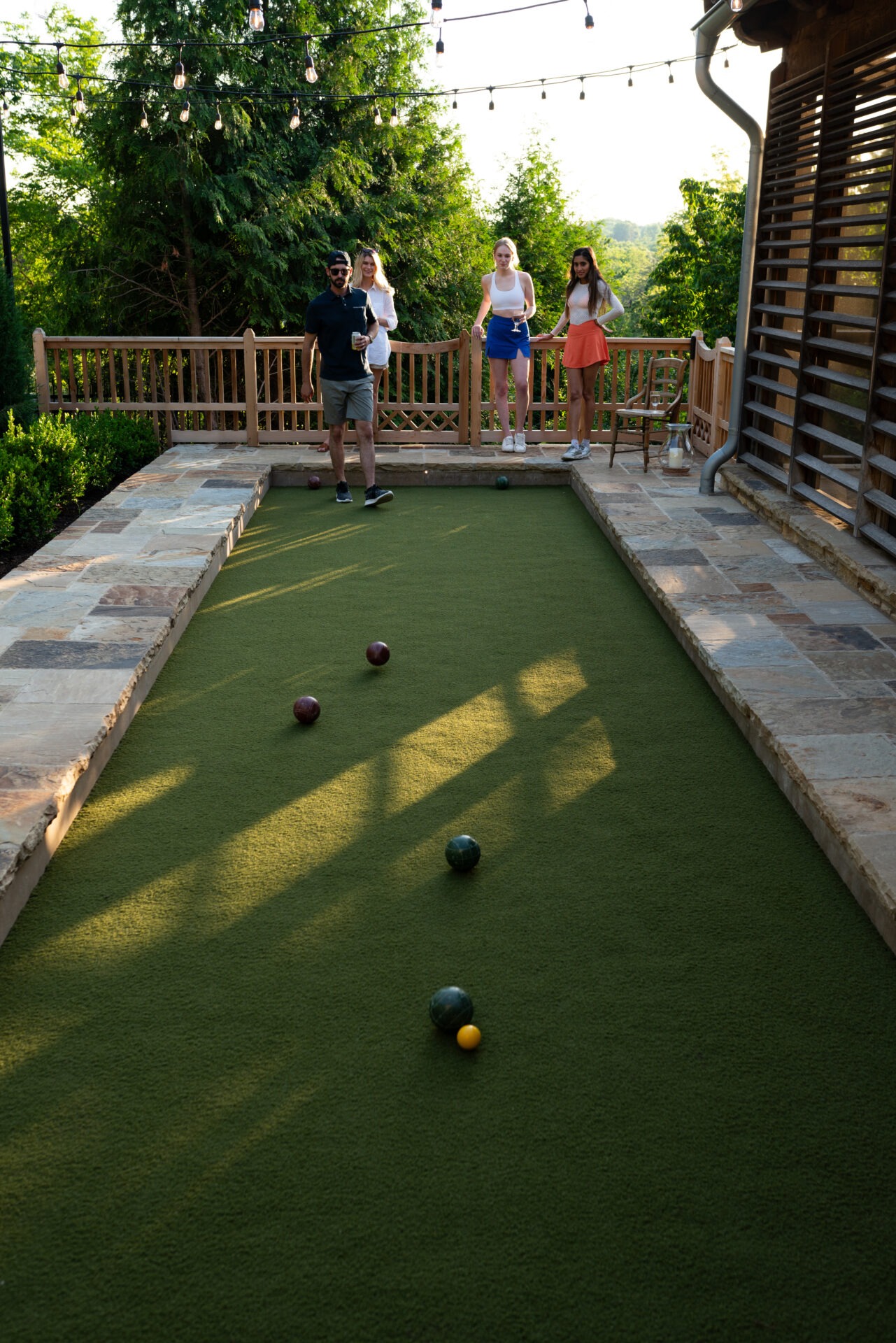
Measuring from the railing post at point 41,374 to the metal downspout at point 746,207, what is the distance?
6.35 m

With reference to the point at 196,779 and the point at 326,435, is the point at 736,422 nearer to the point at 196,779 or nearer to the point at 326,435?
the point at 326,435

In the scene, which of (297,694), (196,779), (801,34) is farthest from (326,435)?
(196,779)

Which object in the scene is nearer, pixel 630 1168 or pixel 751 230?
pixel 630 1168

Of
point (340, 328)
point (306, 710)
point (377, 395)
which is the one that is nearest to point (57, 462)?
point (340, 328)

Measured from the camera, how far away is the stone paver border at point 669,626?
3689mm

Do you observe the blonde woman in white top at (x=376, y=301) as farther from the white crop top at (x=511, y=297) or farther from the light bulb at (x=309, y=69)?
the light bulb at (x=309, y=69)

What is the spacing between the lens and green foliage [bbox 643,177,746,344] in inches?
1276

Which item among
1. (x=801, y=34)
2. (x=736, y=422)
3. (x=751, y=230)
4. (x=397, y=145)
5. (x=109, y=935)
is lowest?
(x=109, y=935)

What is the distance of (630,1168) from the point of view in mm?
2381

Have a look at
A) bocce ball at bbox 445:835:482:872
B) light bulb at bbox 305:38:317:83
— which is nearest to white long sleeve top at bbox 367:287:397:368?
light bulb at bbox 305:38:317:83

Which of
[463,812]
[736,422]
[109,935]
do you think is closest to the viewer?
[109,935]

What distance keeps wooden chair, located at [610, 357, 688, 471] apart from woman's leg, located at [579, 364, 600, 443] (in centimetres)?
25

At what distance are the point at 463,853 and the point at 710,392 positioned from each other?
7897 mm

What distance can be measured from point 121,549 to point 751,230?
525 centimetres
